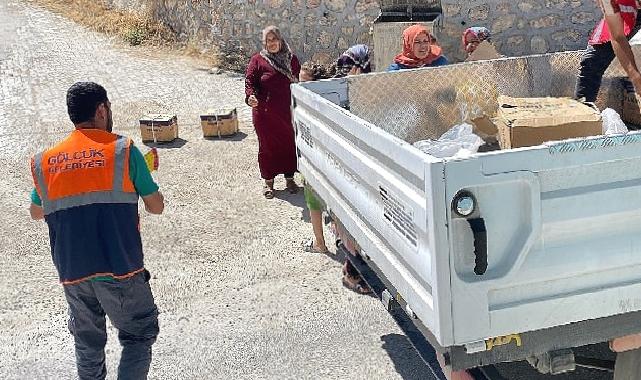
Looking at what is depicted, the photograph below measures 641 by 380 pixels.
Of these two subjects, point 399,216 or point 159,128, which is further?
point 159,128

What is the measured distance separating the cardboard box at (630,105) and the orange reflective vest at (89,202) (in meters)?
2.86

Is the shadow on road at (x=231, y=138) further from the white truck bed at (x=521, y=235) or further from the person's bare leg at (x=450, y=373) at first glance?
the person's bare leg at (x=450, y=373)

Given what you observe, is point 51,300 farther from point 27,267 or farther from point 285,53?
point 285,53

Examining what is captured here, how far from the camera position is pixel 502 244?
2324 millimetres

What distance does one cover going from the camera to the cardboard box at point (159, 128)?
27.6 feet

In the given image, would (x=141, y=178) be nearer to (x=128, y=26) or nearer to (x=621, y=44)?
(x=621, y=44)

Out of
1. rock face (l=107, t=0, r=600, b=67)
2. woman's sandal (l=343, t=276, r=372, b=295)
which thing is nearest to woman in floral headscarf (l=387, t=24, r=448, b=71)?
woman's sandal (l=343, t=276, r=372, b=295)

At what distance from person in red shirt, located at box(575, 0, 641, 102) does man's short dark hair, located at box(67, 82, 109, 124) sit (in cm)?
263

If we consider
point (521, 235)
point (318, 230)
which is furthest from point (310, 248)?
point (521, 235)

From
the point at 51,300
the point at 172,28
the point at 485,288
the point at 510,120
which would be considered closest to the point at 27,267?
the point at 51,300

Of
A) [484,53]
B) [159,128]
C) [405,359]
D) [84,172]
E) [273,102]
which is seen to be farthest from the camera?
[159,128]

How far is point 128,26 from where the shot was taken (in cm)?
1495

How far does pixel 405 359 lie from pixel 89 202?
1.89 m

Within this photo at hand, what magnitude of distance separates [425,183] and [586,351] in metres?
1.76
